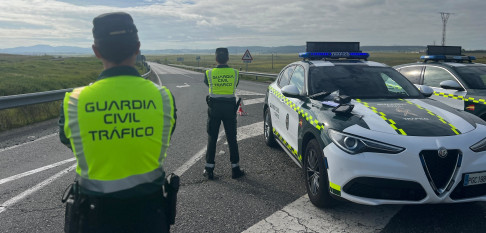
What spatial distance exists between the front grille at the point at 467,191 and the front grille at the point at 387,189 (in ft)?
1.07

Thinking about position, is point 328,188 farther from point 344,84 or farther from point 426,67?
point 426,67

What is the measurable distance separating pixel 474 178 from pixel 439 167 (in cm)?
40

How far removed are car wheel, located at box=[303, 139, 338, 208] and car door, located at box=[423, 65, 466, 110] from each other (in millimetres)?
4090

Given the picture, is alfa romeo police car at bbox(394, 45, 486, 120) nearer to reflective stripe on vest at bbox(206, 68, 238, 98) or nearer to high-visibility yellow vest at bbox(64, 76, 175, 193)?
reflective stripe on vest at bbox(206, 68, 238, 98)

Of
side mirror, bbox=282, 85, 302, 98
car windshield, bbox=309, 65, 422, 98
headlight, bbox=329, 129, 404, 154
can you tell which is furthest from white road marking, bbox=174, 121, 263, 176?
headlight, bbox=329, 129, 404, 154

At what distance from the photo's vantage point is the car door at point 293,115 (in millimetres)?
4950

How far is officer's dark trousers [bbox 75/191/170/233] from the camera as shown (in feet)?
6.12

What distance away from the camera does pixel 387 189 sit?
11.2 feet

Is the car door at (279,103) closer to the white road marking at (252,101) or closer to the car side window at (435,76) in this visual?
the car side window at (435,76)

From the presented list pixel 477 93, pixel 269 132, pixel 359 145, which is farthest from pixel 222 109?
pixel 477 93

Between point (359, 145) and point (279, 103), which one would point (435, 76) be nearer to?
point (279, 103)

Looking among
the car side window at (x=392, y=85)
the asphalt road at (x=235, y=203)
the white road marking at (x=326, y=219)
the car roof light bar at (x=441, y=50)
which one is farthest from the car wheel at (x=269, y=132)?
the car roof light bar at (x=441, y=50)

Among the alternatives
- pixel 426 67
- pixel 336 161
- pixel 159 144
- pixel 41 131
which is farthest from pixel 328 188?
pixel 41 131

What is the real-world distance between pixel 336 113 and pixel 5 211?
3889 millimetres
